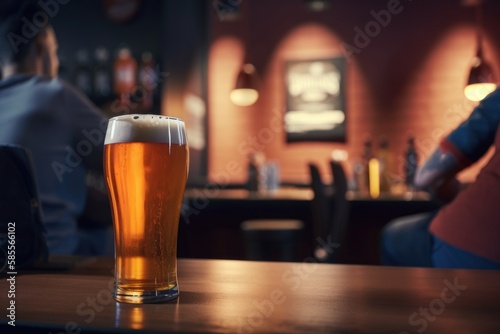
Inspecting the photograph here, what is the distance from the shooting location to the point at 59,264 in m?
0.90

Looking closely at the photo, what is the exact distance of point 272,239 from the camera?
308cm

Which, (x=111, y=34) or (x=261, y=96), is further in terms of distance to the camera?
(x=261, y=96)

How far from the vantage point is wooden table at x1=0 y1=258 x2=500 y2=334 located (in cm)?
52

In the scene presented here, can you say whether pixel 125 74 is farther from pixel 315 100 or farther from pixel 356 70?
pixel 356 70

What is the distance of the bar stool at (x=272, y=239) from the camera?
3066 mm

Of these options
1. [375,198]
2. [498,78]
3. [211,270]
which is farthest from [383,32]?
[211,270]

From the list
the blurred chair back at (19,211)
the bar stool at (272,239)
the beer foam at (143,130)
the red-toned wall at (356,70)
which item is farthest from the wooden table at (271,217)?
the red-toned wall at (356,70)

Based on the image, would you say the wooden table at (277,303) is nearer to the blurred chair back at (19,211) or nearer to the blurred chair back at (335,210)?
the blurred chair back at (19,211)

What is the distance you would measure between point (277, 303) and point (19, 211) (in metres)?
0.47

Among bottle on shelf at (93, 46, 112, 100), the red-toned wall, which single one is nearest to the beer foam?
bottle on shelf at (93, 46, 112, 100)

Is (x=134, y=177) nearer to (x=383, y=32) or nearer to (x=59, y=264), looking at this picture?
(x=59, y=264)

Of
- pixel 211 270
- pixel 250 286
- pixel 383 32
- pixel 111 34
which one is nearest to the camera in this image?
pixel 250 286

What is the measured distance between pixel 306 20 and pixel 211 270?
528cm

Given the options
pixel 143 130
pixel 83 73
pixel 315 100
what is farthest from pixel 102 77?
pixel 143 130
